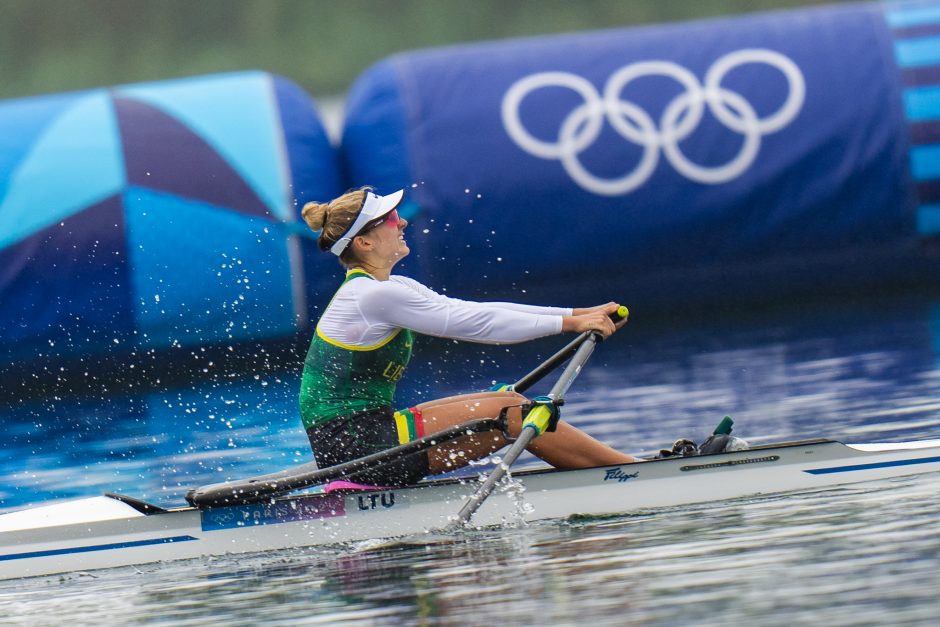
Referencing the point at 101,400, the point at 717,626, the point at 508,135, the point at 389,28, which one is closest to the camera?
the point at 717,626

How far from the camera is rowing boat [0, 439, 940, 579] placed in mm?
7020

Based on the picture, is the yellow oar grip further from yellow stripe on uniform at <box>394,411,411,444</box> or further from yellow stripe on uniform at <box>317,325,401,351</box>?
yellow stripe on uniform at <box>317,325,401,351</box>

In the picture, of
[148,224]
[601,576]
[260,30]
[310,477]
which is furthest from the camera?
[260,30]

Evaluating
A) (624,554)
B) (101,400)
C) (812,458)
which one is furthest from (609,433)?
(101,400)

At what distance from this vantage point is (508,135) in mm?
15078

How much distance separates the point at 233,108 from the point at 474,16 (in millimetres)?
25205

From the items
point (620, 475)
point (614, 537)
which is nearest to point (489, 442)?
point (620, 475)

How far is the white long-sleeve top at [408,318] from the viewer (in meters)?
6.92

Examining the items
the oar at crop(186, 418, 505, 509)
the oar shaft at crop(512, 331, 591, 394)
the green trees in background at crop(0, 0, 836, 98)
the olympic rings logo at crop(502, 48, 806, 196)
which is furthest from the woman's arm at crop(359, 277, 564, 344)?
the green trees in background at crop(0, 0, 836, 98)

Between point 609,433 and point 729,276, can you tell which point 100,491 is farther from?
point 729,276

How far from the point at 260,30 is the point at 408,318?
33.9 meters

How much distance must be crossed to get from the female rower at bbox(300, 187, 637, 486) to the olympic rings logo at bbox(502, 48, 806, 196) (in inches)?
317

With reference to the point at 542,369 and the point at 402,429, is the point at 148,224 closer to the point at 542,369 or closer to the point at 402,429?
the point at 542,369

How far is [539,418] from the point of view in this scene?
269 inches
